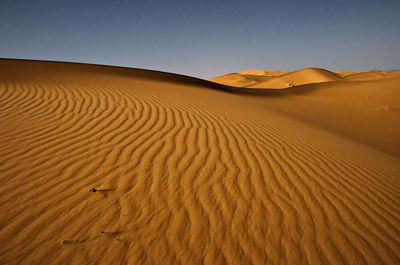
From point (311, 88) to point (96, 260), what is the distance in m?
18.4

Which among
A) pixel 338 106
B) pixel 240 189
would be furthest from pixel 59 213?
pixel 338 106

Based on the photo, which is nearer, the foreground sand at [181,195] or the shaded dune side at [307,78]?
the foreground sand at [181,195]

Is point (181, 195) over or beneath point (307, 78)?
beneath

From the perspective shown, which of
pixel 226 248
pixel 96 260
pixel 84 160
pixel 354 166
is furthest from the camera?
pixel 354 166

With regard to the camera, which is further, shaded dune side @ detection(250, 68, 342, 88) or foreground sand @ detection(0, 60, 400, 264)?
shaded dune side @ detection(250, 68, 342, 88)

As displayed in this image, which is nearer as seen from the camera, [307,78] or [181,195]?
[181,195]

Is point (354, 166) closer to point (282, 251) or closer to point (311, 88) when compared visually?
point (282, 251)

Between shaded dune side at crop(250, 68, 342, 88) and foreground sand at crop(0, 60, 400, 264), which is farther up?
shaded dune side at crop(250, 68, 342, 88)

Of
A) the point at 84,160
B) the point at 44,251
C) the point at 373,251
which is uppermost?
the point at 84,160

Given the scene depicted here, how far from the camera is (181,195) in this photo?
217 centimetres

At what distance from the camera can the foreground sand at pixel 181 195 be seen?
64.3 inches

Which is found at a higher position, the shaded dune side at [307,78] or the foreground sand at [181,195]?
the shaded dune side at [307,78]

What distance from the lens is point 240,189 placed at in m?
2.34

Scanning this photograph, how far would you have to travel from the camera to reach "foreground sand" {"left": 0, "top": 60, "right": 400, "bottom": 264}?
1.63m
